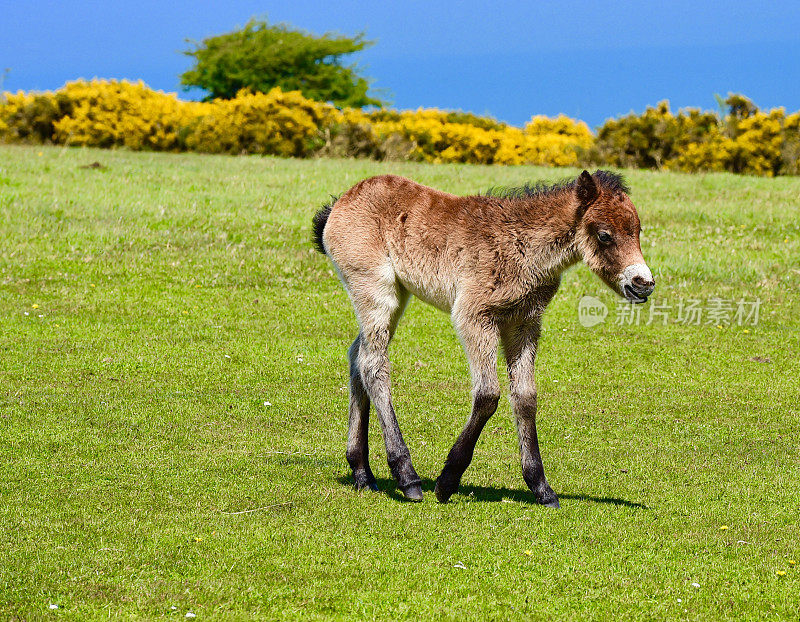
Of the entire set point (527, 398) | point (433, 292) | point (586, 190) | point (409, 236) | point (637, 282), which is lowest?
point (527, 398)

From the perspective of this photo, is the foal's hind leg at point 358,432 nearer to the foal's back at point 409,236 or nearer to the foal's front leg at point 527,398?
the foal's back at point 409,236

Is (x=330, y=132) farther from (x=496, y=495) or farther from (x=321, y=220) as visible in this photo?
(x=496, y=495)

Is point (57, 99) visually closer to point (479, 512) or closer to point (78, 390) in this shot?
point (78, 390)

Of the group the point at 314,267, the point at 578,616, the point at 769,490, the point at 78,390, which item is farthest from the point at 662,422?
the point at 314,267

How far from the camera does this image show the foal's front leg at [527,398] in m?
7.25

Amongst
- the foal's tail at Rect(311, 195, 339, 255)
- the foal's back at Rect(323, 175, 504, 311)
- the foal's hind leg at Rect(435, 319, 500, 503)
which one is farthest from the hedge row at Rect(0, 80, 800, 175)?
the foal's hind leg at Rect(435, 319, 500, 503)

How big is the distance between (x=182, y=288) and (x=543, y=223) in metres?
9.79

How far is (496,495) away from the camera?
7.65 metres

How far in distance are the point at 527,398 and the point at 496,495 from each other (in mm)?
945

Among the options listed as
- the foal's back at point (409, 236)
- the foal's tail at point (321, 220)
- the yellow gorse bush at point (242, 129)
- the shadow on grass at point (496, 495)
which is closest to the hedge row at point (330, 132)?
the yellow gorse bush at point (242, 129)

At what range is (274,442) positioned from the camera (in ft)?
30.1

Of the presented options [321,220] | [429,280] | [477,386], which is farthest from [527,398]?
[321,220]

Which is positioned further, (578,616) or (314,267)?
(314,267)

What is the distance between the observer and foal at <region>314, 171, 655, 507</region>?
267 inches
